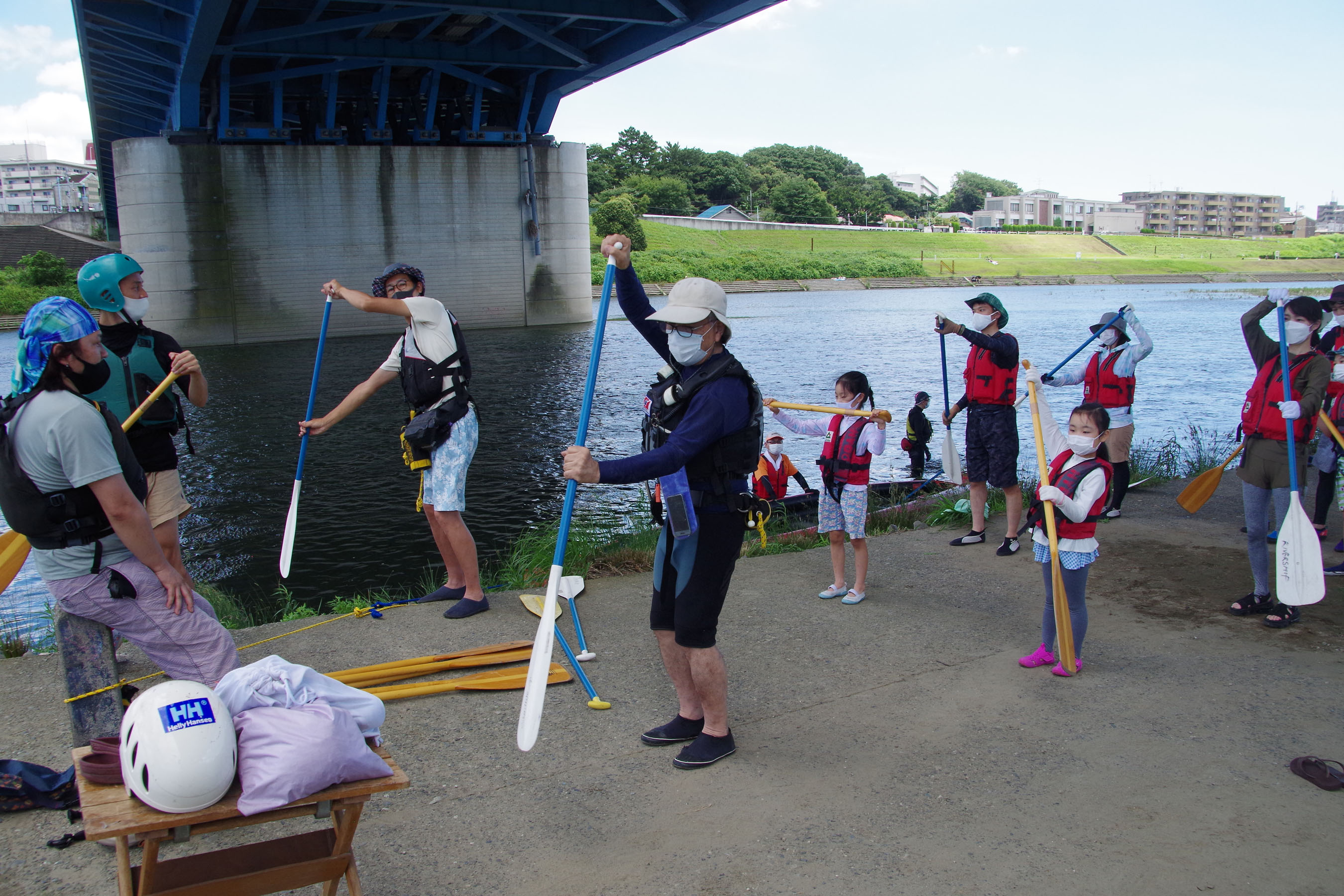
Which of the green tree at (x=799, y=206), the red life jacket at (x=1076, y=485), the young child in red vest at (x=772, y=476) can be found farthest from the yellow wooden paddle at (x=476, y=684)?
the green tree at (x=799, y=206)

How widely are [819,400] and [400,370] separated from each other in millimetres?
15653

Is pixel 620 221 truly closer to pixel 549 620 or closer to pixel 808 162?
pixel 549 620

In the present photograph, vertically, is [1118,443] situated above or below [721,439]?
below

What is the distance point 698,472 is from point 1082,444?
2146 mm

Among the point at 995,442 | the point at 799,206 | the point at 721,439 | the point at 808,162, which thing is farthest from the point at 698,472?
the point at 808,162

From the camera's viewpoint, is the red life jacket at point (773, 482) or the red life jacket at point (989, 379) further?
the red life jacket at point (773, 482)

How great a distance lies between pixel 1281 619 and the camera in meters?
5.47

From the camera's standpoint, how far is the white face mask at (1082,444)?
186 inches

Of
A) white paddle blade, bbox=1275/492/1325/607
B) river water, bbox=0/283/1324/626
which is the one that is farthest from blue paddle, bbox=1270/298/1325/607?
river water, bbox=0/283/1324/626

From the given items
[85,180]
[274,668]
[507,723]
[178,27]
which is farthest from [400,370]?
[85,180]

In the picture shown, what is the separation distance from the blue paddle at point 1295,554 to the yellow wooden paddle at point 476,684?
12.9 feet

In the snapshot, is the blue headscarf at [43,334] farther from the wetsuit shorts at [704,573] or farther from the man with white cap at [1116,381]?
the man with white cap at [1116,381]

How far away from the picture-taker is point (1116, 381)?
7.87m

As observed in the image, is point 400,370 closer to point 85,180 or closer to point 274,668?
point 274,668
